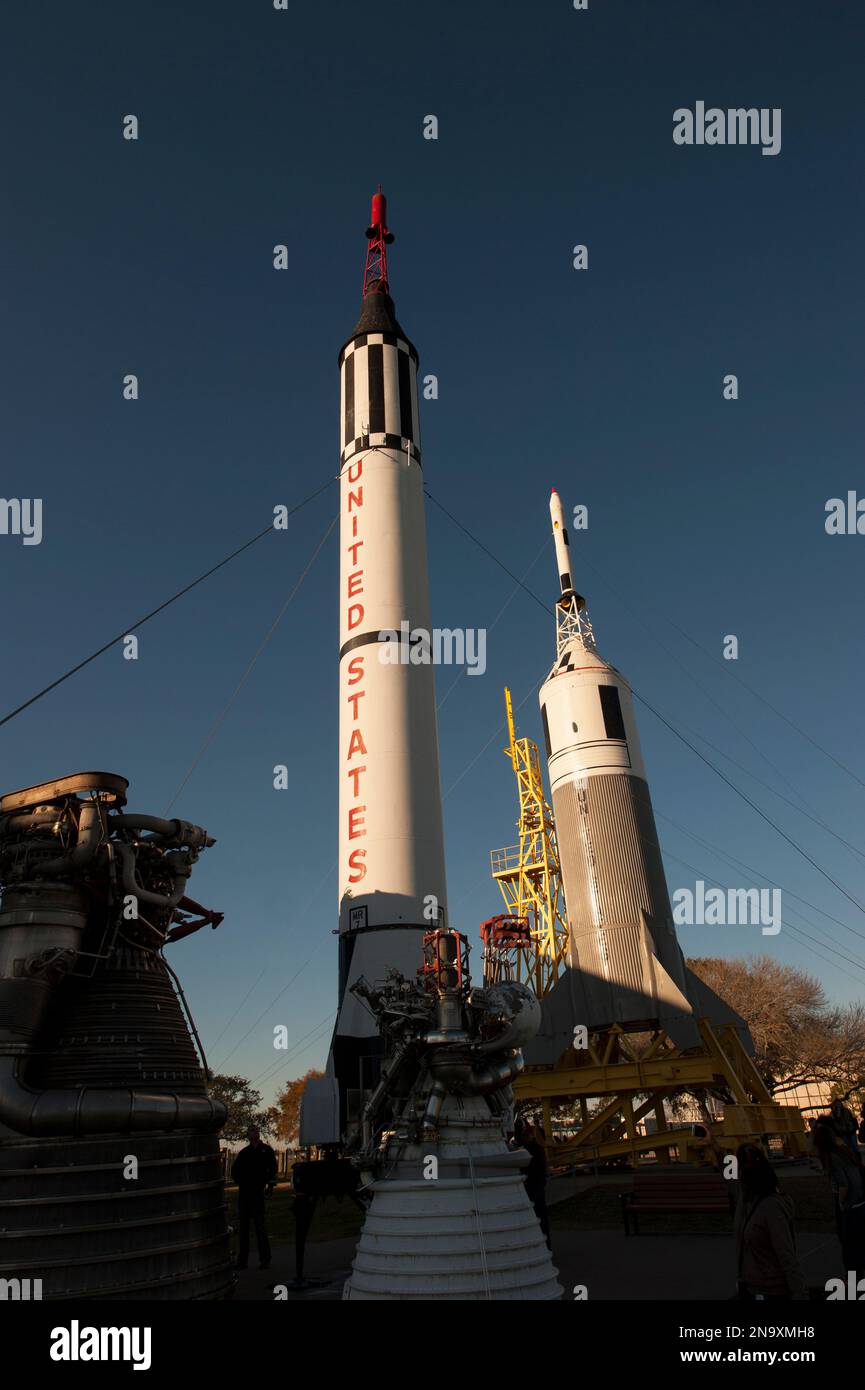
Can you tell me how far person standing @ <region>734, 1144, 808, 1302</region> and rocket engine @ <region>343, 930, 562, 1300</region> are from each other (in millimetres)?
4131

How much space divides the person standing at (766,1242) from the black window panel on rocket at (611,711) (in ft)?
63.1

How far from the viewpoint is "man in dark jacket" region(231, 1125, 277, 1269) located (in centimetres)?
1165

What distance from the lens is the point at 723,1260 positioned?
10688mm

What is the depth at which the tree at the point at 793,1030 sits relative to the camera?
41438mm

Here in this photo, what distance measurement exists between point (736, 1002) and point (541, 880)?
1264cm

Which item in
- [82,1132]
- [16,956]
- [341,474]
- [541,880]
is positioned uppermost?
[341,474]

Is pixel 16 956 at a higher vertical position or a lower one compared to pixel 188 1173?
Answer: higher

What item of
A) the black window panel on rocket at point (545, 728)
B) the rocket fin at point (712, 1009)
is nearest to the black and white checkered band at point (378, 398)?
the black window panel on rocket at point (545, 728)

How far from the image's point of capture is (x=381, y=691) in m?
19.5
